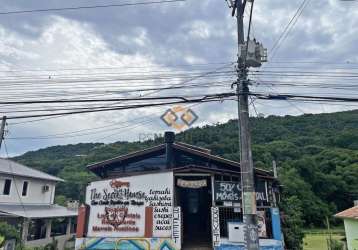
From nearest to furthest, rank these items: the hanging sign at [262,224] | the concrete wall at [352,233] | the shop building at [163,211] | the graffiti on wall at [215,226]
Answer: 1. the graffiti on wall at [215,226]
2. the shop building at [163,211]
3. the hanging sign at [262,224]
4. the concrete wall at [352,233]

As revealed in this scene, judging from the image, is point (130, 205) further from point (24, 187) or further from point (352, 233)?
point (24, 187)

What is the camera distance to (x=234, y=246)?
1202 cm

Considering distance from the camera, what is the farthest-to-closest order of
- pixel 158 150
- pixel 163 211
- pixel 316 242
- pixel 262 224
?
pixel 316 242
pixel 158 150
pixel 262 224
pixel 163 211

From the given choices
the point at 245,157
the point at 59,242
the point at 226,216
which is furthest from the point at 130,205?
the point at 59,242

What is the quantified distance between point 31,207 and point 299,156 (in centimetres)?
3738

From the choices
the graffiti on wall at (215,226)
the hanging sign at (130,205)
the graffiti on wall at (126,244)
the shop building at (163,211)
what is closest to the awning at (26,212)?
the shop building at (163,211)

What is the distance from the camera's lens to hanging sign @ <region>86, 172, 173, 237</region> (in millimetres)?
12672

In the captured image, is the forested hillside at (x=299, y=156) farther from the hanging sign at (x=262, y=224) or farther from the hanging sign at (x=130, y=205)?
the hanging sign at (x=262, y=224)

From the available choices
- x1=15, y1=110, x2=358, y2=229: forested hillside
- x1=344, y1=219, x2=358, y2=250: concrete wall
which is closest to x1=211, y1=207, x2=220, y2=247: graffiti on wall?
x1=344, y1=219, x2=358, y2=250: concrete wall

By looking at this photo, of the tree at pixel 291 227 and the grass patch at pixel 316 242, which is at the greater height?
the tree at pixel 291 227

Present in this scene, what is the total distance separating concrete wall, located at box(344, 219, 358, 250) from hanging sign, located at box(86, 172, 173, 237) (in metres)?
10.3

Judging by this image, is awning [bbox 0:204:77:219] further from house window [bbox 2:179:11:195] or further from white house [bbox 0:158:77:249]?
house window [bbox 2:179:11:195]

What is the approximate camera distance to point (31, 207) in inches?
988

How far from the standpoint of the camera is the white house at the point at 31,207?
20.9 m
